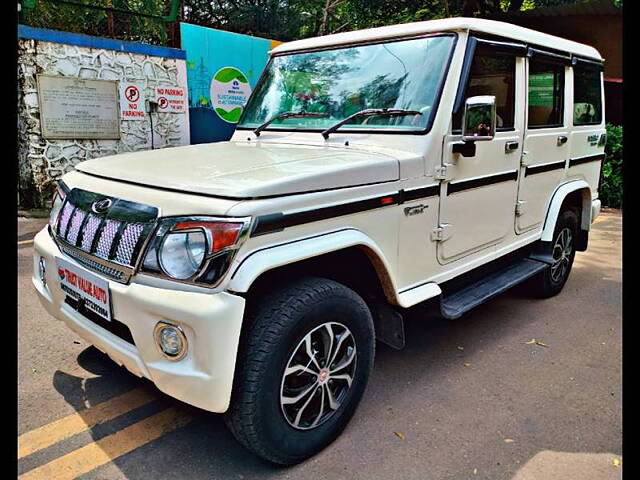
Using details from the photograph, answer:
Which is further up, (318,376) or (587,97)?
(587,97)

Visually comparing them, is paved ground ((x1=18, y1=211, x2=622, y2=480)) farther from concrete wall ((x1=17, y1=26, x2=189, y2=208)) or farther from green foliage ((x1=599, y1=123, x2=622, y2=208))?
green foliage ((x1=599, y1=123, x2=622, y2=208))

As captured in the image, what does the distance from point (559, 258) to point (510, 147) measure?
167 cm

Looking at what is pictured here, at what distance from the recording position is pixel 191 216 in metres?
2.11

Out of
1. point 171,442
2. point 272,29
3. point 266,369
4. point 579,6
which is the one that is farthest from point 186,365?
point 272,29

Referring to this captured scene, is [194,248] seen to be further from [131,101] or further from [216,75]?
[216,75]

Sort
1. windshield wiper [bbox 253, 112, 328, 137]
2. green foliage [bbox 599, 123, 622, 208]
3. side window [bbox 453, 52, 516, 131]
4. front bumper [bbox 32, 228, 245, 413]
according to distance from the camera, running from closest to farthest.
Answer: front bumper [bbox 32, 228, 245, 413] < side window [bbox 453, 52, 516, 131] < windshield wiper [bbox 253, 112, 328, 137] < green foliage [bbox 599, 123, 622, 208]

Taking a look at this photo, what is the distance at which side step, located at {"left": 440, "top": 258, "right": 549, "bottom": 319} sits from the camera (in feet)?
10.6

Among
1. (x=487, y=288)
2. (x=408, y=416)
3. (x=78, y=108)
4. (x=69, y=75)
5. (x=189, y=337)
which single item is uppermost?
(x=69, y=75)

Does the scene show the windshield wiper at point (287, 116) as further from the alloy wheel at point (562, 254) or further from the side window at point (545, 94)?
the alloy wheel at point (562, 254)

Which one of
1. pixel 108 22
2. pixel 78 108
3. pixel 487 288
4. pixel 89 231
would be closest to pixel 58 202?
pixel 89 231

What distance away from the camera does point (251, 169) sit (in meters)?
2.46

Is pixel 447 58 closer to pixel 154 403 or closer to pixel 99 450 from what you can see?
pixel 154 403

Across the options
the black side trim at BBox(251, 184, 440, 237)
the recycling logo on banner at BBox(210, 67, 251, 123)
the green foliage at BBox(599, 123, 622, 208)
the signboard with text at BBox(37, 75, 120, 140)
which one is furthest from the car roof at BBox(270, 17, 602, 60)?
the green foliage at BBox(599, 123, 622, 208)

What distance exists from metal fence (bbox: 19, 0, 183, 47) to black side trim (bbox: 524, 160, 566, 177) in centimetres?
668
